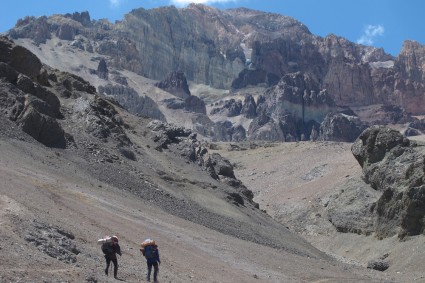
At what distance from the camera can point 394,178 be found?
59.8 meters

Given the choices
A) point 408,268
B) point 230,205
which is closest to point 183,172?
point 230,205

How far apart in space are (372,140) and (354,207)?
738cm

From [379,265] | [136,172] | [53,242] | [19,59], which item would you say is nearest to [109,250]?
[53,242]

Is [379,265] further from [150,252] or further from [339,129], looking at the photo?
[339,129]

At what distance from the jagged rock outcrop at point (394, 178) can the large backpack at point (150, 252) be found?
3083 centimetres

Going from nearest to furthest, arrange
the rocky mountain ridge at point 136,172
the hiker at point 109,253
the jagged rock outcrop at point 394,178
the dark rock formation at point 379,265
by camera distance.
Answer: the hiker at point 109,253, the rocky mountain ridge at point 136,172, the dark rock formation at point 379,265, the jagged rock outcrop at point 394,178

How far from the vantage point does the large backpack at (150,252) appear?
21062 mm

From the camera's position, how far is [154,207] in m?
39.6

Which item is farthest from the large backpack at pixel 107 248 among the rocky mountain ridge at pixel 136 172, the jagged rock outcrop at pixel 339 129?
the jagged rock outcrop at pixel 339 129

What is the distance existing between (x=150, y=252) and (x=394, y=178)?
42.3 meters

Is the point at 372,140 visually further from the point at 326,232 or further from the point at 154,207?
the point at 154,207

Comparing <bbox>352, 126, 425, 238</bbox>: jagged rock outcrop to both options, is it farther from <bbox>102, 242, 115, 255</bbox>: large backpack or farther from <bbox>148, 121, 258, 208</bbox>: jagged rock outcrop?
<bbox>102, 242, 115, 255</bbox>: large backpack

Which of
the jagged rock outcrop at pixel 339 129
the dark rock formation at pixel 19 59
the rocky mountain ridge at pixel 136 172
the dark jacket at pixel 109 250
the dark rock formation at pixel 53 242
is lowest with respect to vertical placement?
the dark rock formation at pixel 53 242

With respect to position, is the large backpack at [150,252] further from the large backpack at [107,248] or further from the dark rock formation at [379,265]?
the dark rock formation at [379,265]
